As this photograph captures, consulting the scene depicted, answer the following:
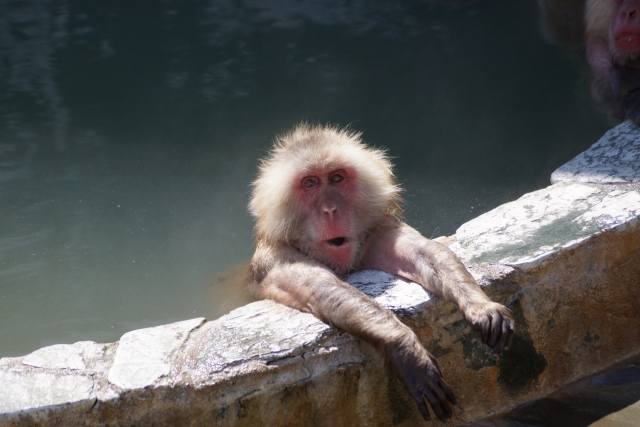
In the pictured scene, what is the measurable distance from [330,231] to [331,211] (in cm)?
11

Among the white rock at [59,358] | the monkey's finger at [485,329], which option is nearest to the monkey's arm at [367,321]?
the monkey's finger at [485,329]

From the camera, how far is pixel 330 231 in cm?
352

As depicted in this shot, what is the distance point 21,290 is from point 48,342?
28.8 inches

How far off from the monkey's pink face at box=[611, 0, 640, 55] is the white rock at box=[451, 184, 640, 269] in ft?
9.74

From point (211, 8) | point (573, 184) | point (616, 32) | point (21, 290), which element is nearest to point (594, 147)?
point (573, 184)

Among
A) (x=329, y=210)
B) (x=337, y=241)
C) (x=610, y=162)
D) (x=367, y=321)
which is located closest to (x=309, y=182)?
(x=329, y=210)

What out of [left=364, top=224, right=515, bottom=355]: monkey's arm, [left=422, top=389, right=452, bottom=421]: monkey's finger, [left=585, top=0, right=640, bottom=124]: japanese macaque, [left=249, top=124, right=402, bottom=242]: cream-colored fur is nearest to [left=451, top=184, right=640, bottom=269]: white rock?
[left=364, top=224, right=515, bottom=355]: monkey's arm

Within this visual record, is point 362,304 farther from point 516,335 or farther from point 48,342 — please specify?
point 48,342

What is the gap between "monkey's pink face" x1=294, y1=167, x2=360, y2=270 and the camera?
3529 mm

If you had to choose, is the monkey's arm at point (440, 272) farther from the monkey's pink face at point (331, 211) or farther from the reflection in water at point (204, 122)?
the reflection in water at point (204, 122)

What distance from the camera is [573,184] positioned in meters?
3.79

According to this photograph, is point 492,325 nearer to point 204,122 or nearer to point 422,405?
point 422,405

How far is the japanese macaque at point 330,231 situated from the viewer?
3.02m

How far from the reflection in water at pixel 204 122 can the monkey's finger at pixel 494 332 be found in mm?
2059
